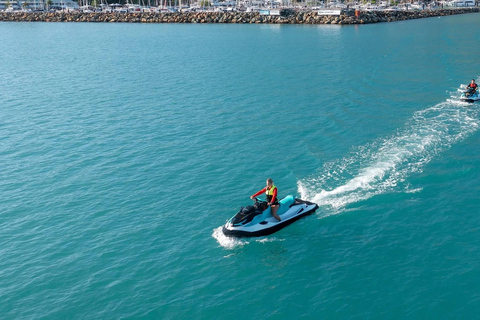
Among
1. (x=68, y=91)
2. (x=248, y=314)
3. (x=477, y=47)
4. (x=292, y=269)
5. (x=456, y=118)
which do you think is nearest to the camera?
(x=248, y=314)

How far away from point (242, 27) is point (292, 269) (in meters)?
149

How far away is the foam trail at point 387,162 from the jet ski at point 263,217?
258 centimetres

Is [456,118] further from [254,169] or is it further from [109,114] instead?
[109,114]

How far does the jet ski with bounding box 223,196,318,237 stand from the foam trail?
2583 millimetres

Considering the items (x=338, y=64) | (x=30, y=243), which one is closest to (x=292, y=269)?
(x=30, y=243)

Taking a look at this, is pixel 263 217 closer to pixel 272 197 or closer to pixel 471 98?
pixel 272 197

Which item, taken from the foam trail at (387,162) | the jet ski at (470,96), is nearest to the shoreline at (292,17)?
the jet ski at (470,96)

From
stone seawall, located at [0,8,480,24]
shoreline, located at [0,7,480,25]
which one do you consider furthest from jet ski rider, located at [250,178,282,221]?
stone seawall, located at [0,8,480,24]

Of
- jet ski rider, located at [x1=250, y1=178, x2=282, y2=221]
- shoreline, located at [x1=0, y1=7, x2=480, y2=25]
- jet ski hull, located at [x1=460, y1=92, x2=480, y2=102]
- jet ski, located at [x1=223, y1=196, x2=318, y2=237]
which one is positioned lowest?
jet ski, located at [x1=223, y1=196, x2=318, y2=237]

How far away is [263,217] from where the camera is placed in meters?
30.1

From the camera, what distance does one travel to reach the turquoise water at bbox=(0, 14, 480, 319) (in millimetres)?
24703

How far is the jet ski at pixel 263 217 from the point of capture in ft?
96.2

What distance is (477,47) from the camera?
332ft

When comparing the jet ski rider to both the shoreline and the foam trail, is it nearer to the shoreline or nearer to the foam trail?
the foam trail
